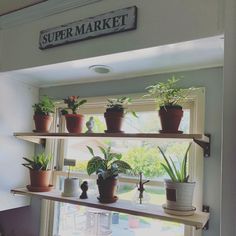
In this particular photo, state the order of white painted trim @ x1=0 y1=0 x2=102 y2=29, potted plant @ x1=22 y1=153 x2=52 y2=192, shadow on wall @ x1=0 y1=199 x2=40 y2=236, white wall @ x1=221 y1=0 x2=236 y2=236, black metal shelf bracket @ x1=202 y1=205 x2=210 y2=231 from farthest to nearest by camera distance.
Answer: shadow on wall @ x1=0 y1=199 x2=40 y2=236
potted plant @ x1=22 y1=153 x2=52 y2=192
white painted trim @ x1=0 y1=0 x2=102 y2=29
black metal shelf bracket @ x1=202 y1=205 x2=210 y2=231
white wall @ x1=221 y1=0 x2=236 y2=236

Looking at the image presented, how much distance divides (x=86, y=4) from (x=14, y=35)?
0.60 metres

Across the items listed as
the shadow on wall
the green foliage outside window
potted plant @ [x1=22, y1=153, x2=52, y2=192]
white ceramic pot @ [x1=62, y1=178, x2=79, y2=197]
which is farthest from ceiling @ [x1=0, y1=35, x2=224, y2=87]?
the shadow on wall

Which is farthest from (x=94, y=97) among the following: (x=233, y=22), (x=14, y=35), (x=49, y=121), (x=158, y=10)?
(x=233, y=22)

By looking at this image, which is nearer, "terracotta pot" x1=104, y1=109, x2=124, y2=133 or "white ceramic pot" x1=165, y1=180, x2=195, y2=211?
"white ceramic pot" x1=165, y1=180, x2=195, y2=211

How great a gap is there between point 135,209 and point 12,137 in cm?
106

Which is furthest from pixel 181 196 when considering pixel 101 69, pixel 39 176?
pixel 39 176

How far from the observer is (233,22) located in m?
1.16

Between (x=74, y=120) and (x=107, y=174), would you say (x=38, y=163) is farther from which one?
(x=107, y=174)

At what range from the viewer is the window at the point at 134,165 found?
1.63 metres

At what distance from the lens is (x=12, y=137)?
203cm

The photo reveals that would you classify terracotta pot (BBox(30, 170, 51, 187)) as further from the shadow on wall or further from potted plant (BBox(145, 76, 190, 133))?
potted plant (BBox(145, 76, 190, 133))

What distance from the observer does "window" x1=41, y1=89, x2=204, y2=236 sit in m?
1.63

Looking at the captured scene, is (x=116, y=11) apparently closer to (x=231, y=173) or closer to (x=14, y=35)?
(x=14, y=35)

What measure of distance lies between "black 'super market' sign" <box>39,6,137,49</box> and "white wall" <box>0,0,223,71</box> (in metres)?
0.03
